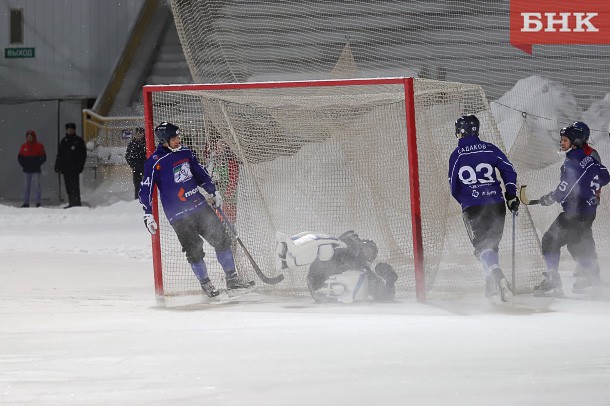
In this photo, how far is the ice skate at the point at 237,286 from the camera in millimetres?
7188

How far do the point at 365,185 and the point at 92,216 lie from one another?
22.8 ft

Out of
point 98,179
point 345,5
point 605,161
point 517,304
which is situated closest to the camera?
point 517,304

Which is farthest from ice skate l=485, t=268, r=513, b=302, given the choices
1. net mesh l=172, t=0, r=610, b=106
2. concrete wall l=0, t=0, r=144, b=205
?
concrete wall l=0, t=0, r=144, b=205

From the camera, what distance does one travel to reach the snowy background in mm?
4105

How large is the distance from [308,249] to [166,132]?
1.06 metres

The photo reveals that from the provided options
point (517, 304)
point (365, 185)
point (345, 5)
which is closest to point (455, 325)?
point (517, 304)

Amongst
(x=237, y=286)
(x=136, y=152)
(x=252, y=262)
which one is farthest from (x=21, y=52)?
(x=237, y=286)

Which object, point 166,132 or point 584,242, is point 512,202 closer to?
point 584,242

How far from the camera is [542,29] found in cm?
1366

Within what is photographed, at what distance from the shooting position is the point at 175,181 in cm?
712

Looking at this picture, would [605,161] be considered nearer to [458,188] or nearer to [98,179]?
[458,188]

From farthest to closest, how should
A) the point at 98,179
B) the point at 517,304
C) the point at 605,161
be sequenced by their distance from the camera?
1. the point at 98,179
2. the point at 605,161
3. the point at 517,304

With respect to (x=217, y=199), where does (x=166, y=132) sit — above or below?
above

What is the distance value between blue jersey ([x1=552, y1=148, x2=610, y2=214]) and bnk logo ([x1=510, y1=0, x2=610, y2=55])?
6.50 meters
